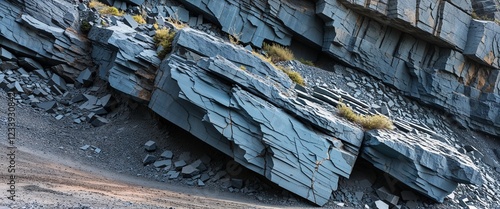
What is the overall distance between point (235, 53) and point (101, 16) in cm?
603

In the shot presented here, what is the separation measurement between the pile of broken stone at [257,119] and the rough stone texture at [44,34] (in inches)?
34.5

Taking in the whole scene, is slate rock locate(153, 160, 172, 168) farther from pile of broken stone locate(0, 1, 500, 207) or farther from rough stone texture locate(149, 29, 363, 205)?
rough stone texture locate(149, 29, 363, 205)

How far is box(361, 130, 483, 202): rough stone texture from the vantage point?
11.7 meters

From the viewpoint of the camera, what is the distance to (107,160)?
39.2 ft

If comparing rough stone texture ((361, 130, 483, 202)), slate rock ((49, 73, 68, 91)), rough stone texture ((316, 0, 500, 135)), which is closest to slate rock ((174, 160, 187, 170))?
rough stone texture ((361, 130, 483, 202))

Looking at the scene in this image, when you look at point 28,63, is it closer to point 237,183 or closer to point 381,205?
point 237,183

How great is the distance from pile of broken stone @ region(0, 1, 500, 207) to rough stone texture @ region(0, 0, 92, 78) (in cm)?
88

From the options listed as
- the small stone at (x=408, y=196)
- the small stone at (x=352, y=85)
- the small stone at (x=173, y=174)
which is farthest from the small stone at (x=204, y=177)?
the small stone at (x=352, y=85)

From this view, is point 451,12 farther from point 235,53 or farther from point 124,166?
point 124,166

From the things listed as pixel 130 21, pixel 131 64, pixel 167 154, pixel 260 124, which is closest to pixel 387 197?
pixel 260 124

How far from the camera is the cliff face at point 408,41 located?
20000 millimetres

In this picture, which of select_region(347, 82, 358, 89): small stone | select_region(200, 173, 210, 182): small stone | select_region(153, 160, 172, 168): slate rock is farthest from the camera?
select_region(347, 82, 358, 89): small stone

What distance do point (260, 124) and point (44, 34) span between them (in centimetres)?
818

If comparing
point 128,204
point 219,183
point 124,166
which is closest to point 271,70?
point 219,183
